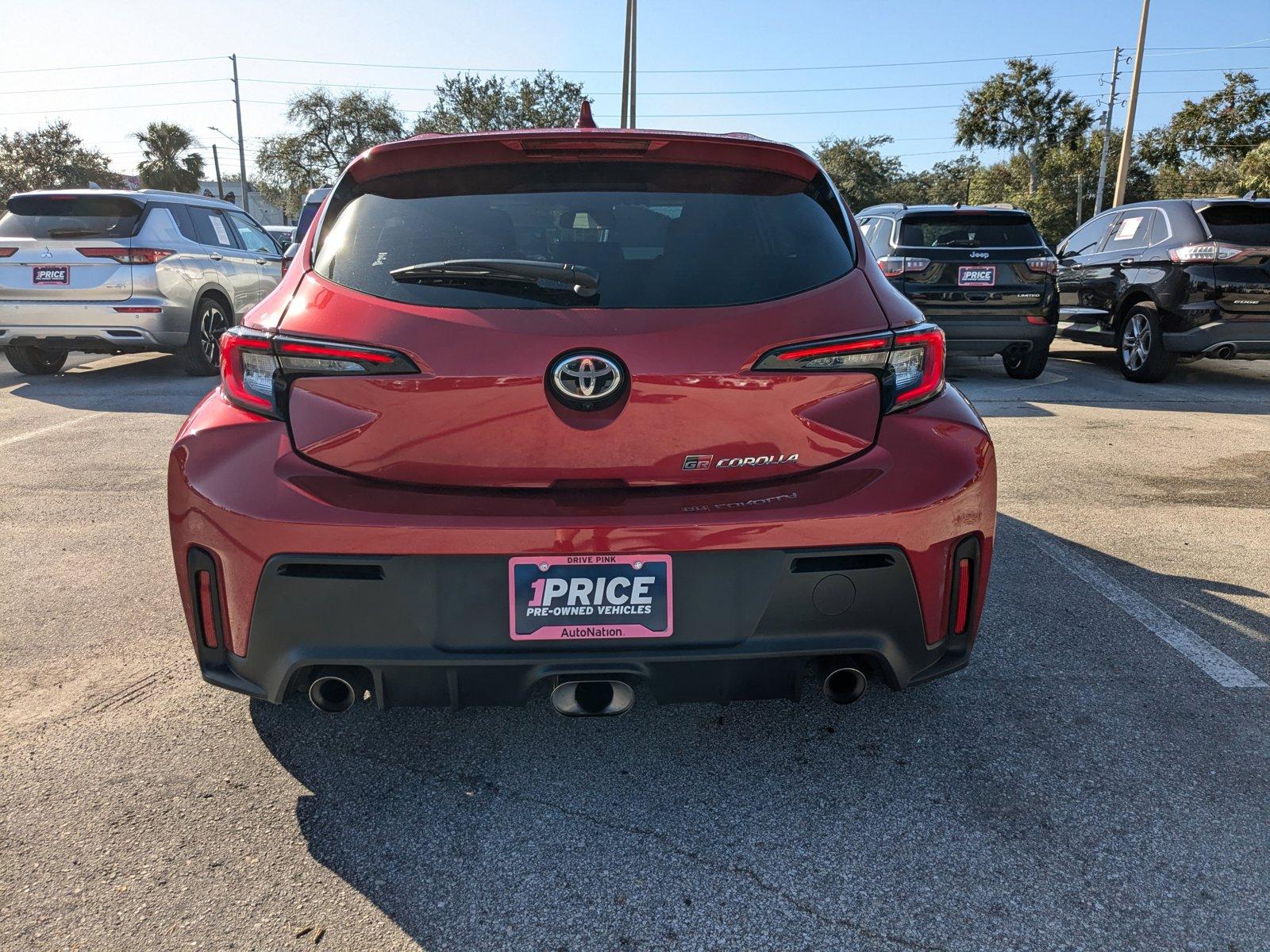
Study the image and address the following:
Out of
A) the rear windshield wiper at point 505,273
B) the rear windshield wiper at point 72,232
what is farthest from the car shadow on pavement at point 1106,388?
the rear windshield wiper at point 72,232

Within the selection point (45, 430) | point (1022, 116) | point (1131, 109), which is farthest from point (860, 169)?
point (45, 430)

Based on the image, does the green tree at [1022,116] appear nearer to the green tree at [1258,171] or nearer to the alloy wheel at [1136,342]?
the green tree at [1258,171]

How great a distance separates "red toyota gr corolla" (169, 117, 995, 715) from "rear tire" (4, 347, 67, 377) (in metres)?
8.36

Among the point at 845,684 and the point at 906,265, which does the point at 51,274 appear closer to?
the point at 906,265

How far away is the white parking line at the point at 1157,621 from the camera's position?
3072 millimetres

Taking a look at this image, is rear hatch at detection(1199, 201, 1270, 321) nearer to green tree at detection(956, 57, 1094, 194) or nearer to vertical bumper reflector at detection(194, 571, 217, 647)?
vertical bumper reflector at detection(194, 571, 217, 647)

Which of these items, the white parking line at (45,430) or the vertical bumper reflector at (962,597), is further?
the white parking line at (45,430)

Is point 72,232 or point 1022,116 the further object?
point 1022,116

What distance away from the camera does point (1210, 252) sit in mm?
8625

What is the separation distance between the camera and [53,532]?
14.7 feet

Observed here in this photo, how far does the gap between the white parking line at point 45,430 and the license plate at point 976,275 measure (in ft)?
23.5

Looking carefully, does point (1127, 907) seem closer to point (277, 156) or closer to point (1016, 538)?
point (1016, 538)

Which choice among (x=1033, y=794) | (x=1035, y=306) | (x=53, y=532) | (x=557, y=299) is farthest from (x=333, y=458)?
(x=1035, y=306)

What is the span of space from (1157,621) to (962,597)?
170cm
